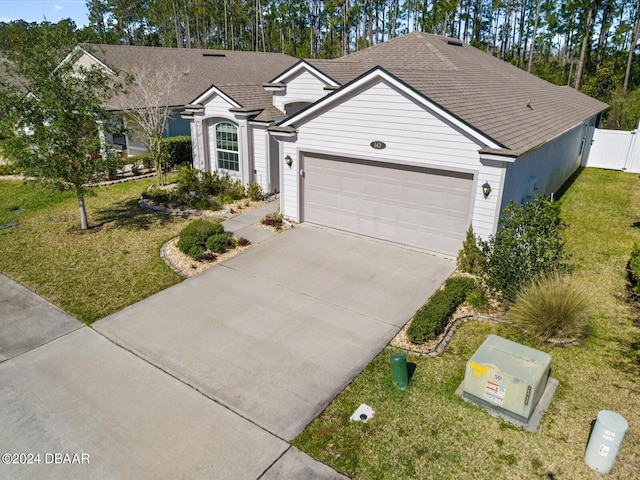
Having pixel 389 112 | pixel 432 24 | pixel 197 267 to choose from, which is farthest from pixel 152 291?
pixel 432 24

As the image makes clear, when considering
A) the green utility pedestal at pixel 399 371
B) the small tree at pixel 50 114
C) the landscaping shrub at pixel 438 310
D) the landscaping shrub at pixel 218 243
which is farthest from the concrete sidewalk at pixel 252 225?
the green utility pedestal at pixel 399 371

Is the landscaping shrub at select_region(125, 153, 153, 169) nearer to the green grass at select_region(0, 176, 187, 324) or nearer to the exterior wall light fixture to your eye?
the green grass at select_region(0, 176, 187, 324)

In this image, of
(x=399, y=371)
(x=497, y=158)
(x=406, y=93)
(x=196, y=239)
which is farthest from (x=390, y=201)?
(x=399, y=371)

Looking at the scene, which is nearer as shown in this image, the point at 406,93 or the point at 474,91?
the point at 406,93

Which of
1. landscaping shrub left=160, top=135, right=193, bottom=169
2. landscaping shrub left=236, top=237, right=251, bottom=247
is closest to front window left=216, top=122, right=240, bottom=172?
landscaping shrub left=160, top=135, right=193, bottom=169

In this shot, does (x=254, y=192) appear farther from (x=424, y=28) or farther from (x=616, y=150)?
(x=424, y=28)

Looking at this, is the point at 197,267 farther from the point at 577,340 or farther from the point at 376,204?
the point at 577,340
